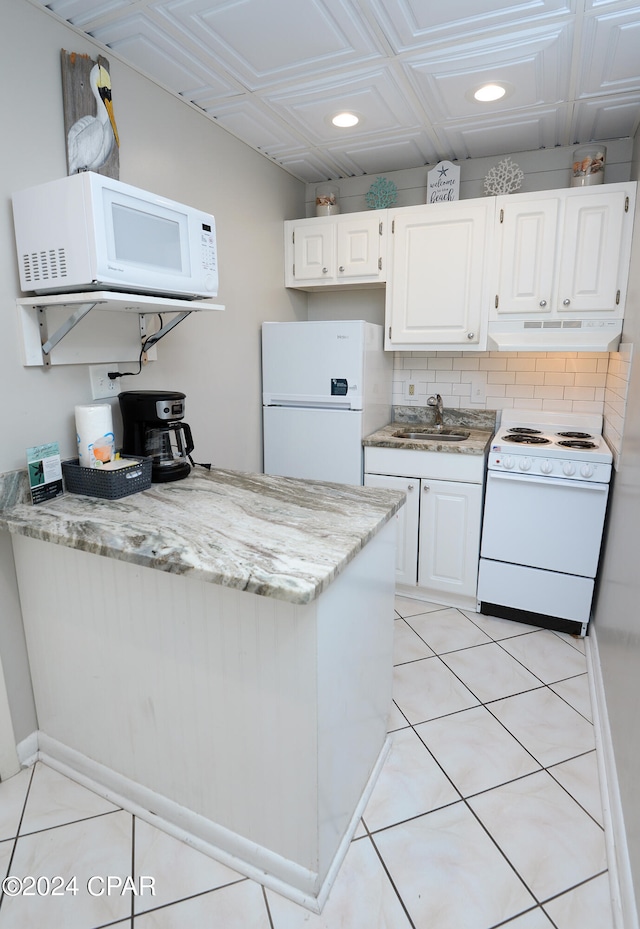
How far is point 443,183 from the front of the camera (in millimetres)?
2852

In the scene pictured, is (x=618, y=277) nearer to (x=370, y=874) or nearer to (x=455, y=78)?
(x=455, y=78)

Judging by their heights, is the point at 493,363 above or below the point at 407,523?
above

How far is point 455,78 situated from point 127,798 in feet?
9.33

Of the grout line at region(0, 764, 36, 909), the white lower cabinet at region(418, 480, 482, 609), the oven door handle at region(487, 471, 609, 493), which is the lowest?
the grout line at region(0, 764, 36, 909)

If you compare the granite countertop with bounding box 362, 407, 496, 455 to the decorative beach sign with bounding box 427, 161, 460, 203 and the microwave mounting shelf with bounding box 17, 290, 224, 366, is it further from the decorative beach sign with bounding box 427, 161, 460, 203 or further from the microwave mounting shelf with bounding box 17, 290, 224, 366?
the microwave mounting shelf with bounding box 17, 290, 224, 366

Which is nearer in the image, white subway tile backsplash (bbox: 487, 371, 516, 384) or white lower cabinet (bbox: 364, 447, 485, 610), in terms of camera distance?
white lower cabinet (bbox: 364, 447, 485, 610)

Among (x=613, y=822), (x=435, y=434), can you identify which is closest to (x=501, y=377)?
(x=435, y=434)

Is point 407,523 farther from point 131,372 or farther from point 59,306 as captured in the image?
point 59,306

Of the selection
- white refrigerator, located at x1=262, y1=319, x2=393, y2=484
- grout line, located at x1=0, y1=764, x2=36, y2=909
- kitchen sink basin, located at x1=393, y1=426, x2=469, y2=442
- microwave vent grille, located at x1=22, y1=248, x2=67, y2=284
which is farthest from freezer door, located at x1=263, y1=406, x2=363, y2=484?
grout line, located at x1=0, y1=764, x2=36, y2=909

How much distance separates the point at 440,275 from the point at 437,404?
776mm

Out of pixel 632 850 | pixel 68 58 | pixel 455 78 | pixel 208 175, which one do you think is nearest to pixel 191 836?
pixel 632 850

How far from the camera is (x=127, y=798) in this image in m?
1.60

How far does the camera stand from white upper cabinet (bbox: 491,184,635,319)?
2414mm

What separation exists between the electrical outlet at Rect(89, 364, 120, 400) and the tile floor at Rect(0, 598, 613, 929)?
4.30ft
